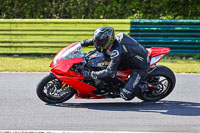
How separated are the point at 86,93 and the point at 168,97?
6.12 ft

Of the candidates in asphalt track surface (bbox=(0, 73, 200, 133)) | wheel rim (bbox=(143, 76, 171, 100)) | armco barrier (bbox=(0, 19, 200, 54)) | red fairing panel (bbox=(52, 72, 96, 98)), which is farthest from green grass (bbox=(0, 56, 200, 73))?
red fairing panel (bbox=(52, 72, 96, 98))

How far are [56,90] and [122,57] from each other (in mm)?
1359

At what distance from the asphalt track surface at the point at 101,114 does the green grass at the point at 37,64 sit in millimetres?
2383

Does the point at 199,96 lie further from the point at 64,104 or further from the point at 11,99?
the point at 11,99

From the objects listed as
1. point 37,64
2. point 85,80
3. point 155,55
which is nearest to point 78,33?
point 37,64

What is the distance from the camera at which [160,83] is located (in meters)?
7.01

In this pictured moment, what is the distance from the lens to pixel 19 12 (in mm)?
16406

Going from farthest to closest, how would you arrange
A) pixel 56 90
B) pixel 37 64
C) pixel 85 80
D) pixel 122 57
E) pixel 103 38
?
pixel 37 64
pixel 56 90
pixel 85 80
pixel 122 57
pixel 103 38

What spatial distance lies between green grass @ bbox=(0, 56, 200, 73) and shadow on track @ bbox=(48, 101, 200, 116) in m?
3.39

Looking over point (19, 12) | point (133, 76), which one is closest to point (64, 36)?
point (19, 12)

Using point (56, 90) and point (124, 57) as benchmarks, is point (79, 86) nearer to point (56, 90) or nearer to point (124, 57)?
point (56, 90)

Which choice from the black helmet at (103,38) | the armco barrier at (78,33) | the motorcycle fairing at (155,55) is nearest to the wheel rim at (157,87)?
the motorcycle fairing at (155,55)

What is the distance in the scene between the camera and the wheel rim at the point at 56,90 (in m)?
6.67

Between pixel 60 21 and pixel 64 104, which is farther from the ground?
pixel 60 21
